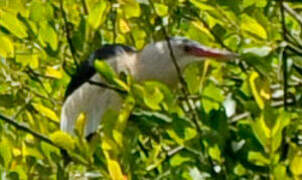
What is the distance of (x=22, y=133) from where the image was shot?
184cm

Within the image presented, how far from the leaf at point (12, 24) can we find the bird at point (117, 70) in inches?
10.7

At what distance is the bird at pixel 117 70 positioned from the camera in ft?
6.25

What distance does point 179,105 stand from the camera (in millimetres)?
1522

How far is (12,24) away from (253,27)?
49 centimetres

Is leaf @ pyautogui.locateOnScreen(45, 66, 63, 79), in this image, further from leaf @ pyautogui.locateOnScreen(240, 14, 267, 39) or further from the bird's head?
leaf @ pyautogui.locateOnScreen(240, 14, 267, 39)

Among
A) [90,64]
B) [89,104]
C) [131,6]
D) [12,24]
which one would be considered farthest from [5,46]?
[89,104]

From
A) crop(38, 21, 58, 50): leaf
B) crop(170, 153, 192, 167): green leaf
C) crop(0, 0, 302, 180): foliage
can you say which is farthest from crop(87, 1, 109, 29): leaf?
crop(170, 153, 192, 167): green leaf

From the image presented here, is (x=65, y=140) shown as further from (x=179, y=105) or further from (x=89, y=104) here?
(x=89, y=104)

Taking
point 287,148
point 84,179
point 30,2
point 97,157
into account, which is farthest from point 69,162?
point 287,148

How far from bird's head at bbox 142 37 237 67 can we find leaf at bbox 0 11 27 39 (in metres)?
0.39

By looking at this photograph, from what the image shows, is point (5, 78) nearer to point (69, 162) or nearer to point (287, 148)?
point (69, 162)

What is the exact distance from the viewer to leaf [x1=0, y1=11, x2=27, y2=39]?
1506 mm

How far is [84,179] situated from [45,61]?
0.46m

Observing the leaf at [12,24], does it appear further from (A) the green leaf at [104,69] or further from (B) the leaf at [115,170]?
(B) the leaf at [115,170]
